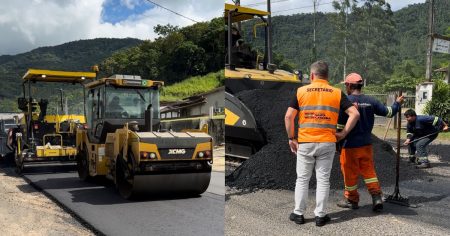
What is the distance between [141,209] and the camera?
16.3ft

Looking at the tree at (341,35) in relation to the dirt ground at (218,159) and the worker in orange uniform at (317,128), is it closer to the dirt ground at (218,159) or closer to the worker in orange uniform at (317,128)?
the dirt ground at (218,159)

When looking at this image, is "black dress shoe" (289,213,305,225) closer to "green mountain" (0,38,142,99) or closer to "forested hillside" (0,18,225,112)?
"forested hillside" (0,18,225,112)

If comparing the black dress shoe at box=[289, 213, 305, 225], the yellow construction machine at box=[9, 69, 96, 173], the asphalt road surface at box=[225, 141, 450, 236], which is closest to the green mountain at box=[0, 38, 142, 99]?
the asphalt road surface at box=[225, 141, 450, 236]

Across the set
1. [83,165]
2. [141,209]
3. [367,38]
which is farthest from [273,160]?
[367,38]

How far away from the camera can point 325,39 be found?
35.6ft

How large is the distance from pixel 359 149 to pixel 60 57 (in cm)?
330

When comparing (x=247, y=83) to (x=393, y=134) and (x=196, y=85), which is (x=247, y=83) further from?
(x=393, y=134)

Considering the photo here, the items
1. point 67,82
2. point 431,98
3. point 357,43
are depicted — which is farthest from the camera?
point 357,43

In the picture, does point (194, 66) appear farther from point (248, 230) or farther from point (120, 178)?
point (120, 178)

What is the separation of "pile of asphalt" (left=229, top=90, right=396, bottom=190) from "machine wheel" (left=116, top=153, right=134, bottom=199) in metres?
1.45

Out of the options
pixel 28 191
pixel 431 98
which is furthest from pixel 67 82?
pixel 431 98

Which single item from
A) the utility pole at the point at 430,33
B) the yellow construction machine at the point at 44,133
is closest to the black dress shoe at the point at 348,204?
the yellow construction machine at the point at 44,133

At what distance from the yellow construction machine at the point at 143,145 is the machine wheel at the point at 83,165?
4.11ft

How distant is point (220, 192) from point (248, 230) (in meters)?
2.34
